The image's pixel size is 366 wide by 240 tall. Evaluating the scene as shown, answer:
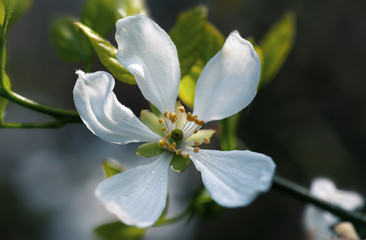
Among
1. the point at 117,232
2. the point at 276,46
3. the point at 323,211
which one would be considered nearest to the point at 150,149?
the point at 117,232

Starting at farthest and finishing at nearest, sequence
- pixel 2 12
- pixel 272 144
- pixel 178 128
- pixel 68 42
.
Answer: pixel 272 144
pixel 68 42
pixel 178 128
pixel 2 12

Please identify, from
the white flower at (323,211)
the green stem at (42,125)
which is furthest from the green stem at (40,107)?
the white flower at (323,211)

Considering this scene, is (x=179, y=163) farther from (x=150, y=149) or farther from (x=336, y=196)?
(x=336, y=196)

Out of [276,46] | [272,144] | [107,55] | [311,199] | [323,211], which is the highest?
[107,55]

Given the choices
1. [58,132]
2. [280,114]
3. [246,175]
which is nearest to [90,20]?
[246,175]

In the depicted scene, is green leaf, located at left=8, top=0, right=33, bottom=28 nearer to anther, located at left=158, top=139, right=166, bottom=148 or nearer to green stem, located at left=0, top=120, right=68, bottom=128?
green stem, located at left=0, top=120, right=68, bottom=128

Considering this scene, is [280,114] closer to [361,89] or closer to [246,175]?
[361,89]
